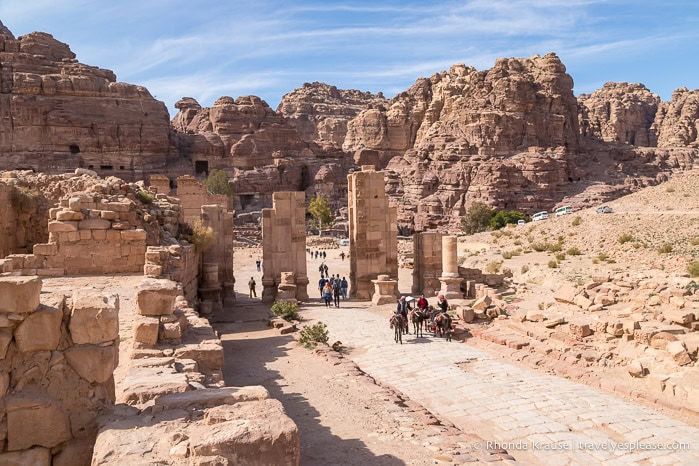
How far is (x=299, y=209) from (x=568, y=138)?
7290 centimetres

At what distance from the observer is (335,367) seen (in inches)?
424

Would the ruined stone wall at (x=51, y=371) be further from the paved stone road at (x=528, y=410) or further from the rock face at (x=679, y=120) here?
the rock face at (x=679, y=120)


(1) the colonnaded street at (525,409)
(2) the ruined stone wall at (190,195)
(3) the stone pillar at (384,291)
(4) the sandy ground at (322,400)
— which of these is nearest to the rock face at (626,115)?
(2) the ruined stone wall at (190,195)

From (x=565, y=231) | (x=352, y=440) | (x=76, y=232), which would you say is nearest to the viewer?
(x=352, y=440)

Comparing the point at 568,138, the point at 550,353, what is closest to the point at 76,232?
the point at 550,353

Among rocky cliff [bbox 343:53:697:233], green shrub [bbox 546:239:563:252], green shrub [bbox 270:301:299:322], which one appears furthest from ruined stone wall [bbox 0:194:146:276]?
rocky cliff [bbox 343:53:697:233]

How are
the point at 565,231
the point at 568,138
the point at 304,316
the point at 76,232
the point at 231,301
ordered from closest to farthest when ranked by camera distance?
the point at 76,232, the point at 304,316, the point at 231,301, the point at 565,231, the point at 568,138

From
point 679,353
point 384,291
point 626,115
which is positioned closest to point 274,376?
point 679,353

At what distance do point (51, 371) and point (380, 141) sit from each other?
90371 millimetres

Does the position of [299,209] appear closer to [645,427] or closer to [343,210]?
[645,427]

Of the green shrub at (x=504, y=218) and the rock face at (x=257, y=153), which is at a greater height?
the rock face at (x=257, y=153)

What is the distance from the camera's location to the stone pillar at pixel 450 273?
66.2ft

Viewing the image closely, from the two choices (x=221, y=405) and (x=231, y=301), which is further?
(x=231, y=301)

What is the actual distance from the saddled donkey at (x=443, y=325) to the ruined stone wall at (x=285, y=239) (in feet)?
24.0
